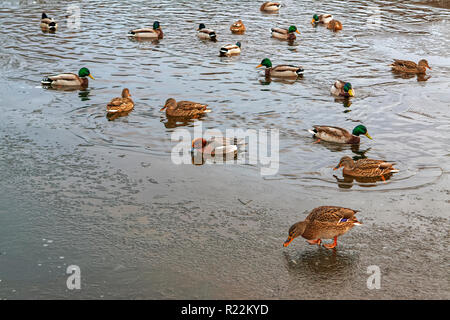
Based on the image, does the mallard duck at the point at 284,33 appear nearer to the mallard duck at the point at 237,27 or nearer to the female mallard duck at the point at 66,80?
the mallard duck at the point at 237,27

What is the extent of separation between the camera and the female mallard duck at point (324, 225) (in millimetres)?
8930

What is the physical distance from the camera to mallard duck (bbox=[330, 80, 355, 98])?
16844 millimetres

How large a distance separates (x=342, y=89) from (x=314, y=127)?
3.47 m

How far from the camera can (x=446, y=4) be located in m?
31.2

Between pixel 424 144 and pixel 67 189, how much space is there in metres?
7.66

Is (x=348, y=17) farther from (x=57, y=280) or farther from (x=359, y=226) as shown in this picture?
(x=57, y=280)

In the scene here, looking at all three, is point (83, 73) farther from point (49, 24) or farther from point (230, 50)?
point (49, 24)

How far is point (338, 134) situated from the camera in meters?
13.8

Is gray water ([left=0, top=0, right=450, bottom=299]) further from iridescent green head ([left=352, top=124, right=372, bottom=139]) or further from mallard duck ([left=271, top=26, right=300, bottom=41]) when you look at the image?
mallard duck ([left=271, top=26, right=300, bottom=41])

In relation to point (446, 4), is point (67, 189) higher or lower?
lower

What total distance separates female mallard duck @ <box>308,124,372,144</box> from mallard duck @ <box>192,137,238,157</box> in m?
2.04

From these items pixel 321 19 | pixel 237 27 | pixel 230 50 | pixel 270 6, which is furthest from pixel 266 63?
pixel 270 6

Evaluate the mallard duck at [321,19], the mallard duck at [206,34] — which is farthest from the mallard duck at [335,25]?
the mallard duck at [206,34]
